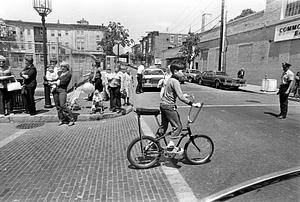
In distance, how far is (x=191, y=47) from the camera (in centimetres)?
3278

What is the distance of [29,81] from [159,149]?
5315 mm

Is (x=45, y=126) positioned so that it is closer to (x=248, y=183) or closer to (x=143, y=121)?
(x=143, y=121)

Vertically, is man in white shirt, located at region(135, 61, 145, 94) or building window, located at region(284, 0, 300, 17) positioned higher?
building window, located at region(284, 0, 300, 17)

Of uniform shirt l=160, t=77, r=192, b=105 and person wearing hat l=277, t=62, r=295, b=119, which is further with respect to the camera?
person wearing hat l=277, t=62, r=295, b=119

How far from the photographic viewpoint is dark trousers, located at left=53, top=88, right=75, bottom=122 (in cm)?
659

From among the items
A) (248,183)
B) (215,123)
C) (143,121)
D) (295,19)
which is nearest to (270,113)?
(215,123)

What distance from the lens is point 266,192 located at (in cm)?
154

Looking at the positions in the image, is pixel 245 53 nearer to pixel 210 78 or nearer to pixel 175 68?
pixel 210 78

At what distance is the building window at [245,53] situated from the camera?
73.0 ft

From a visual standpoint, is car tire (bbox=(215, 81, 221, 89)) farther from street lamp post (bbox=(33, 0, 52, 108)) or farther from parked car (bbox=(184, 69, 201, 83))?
street lamp post (bbox=(33, 0, 52, 108))

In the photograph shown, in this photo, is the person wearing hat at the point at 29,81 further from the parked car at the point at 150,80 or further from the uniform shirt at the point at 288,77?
the parked car at the point at 150,80

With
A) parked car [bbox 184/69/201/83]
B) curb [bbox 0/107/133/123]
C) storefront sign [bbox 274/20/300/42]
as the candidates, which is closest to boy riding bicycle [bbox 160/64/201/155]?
curb [bbox 0/107/133/123]

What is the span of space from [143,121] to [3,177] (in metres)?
4.46

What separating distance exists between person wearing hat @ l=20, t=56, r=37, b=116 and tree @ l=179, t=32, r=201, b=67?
91.1 feet
